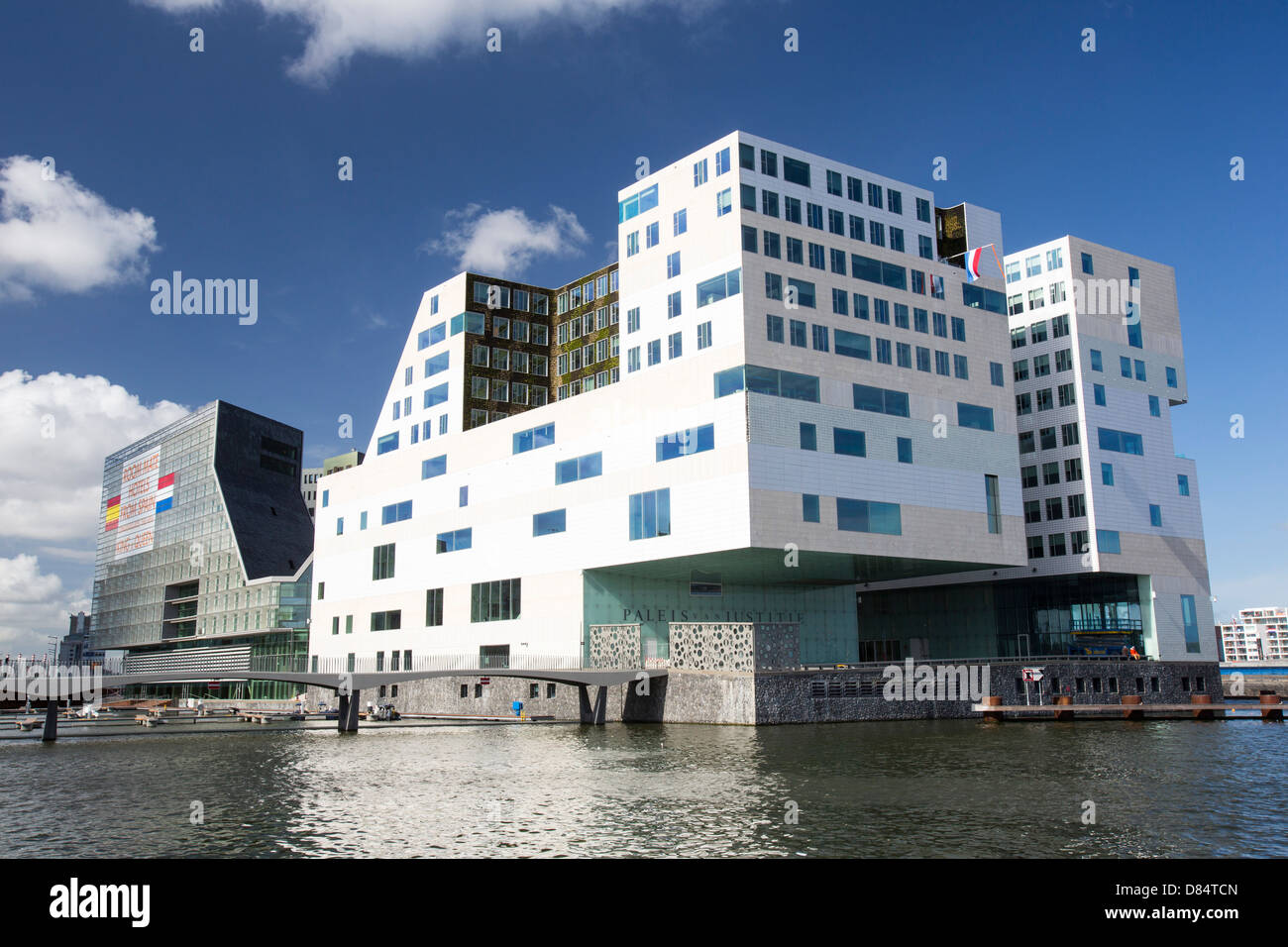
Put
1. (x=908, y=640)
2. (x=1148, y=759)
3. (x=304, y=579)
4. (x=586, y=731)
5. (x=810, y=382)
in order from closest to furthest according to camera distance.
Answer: (x=1148, y=759) < (x=586, y=731) < (x=810, y=382) < (x=908, y=640) < (x=304, y=579)

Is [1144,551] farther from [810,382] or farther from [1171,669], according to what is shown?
[810,382]

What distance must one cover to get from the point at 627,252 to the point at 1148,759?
4970 cm

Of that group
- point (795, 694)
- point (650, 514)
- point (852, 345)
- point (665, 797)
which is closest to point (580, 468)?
point (650, 514)

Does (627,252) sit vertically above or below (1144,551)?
above

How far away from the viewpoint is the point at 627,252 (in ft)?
247

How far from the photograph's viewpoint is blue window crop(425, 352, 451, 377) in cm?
8916

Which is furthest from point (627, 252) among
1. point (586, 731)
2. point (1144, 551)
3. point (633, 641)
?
point (1144, 551)

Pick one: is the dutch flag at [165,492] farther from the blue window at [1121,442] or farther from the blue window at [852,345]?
the blue window at [1121,442]

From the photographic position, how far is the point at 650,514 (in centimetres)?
6656

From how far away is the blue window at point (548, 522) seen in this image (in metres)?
73.5

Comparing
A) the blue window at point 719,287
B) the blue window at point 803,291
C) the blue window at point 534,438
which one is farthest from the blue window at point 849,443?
the blue window at point 534,438

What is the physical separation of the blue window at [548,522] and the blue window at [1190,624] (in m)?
54.0

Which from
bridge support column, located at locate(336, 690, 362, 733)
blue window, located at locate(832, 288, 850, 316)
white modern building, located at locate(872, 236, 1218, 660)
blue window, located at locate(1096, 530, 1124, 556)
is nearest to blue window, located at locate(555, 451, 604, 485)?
blue window, located at locate(832, 288, 850, 316)

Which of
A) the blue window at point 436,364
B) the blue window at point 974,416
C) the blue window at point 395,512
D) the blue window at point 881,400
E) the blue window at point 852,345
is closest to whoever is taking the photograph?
the blue window at point 881,400
